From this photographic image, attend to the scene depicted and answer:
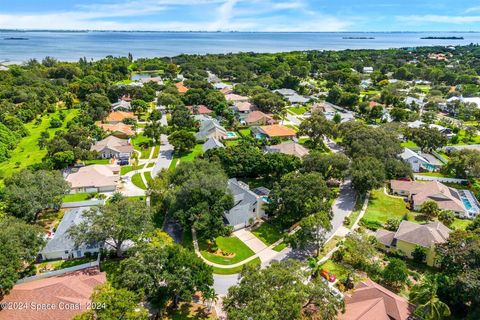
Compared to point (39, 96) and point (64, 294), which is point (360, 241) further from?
point (39, 96)

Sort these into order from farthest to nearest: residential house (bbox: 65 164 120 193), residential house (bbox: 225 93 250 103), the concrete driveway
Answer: residential house (bbox: 225 93 250 103) → the concrete driveway → residential house (bbox: 65 164 120 193)

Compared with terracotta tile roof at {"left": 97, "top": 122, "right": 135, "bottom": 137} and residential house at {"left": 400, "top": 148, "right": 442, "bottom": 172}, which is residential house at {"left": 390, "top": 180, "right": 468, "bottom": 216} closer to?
residential house at {"left": 400, "top": 148, "right": 442, "bottom": 172}

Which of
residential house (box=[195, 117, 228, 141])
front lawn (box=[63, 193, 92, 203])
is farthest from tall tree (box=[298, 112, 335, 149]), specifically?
→ front lawn (box=[63, 193, 92, 203])

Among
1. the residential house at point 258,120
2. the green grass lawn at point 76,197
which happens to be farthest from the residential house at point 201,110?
the green grass lawn at point 76,197

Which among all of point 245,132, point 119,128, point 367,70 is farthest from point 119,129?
point 367,70

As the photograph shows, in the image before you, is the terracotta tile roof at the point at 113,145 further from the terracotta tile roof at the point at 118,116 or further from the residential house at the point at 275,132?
the residential house at the point at 275,132

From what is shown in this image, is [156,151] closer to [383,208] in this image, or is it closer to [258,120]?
[258,120]
